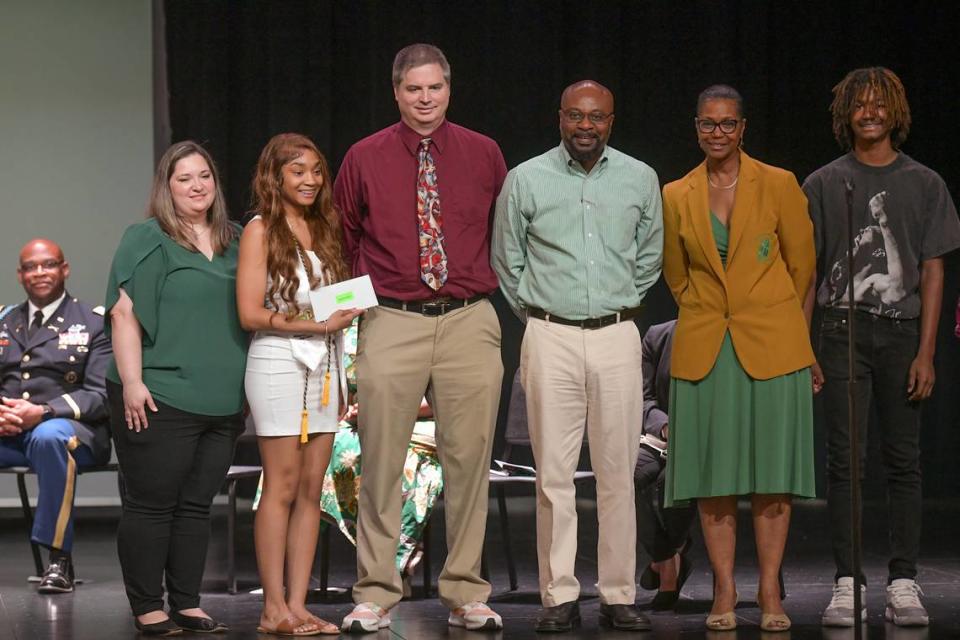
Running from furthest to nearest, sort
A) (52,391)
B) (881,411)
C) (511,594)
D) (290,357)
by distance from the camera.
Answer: (52,391) → (511,594) → (881,411) → (290,357)

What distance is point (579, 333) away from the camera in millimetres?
4273

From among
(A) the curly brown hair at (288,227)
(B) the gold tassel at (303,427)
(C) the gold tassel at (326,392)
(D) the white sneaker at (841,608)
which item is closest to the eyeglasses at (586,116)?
(A) the curly brown hair at (288,227)

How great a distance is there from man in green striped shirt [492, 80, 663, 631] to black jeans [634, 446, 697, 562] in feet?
1.61

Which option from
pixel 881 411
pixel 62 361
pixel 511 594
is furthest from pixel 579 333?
pixel 62 361

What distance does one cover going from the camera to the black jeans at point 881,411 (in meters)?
4.48

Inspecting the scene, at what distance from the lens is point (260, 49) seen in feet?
24.7

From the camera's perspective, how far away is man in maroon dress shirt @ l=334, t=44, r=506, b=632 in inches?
168

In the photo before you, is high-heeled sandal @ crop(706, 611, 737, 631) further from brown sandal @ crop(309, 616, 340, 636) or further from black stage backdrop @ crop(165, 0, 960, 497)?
black stage backdrop @ crop(165, 0, 960, 497)

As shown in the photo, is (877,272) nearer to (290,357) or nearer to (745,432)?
(745,432)

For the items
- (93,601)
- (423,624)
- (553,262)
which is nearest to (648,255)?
(553,262)

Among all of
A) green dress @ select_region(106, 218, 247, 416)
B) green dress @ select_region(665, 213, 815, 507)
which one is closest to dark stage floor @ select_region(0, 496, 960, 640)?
green dress @ select_region(665, 213, 815, 507)

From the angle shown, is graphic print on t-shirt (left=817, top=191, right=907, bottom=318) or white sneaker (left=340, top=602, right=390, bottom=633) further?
graphic print on t-shirt (left=817, top=191, right=907, bottom=318)

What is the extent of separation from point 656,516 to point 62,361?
2.65 metres

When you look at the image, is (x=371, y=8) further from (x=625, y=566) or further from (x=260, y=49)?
(x=625, y=566)
